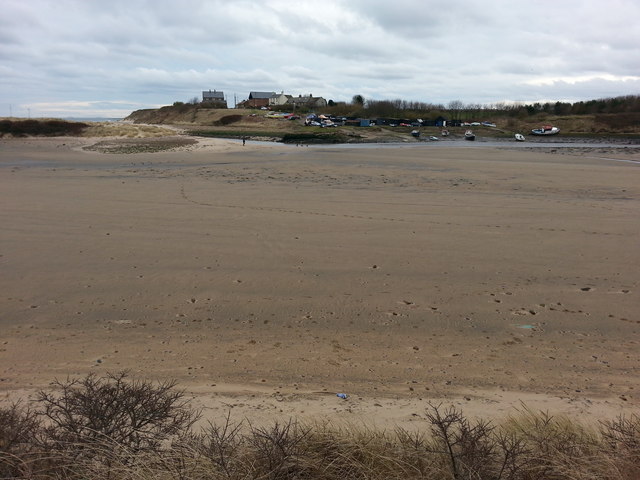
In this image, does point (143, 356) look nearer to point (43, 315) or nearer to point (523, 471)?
point (43, 315)

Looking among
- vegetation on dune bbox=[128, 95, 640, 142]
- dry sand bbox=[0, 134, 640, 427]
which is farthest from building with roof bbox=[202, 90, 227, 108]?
dry sand bbox=[0, 134, 640, 427]

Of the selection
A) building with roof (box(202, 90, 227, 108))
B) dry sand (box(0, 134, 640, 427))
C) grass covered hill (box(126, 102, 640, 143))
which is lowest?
dry sand (box(0, 134, 640, 427))

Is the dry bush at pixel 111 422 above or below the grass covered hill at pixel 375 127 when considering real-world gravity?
below

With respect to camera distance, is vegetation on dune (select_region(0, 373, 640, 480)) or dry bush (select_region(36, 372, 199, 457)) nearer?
vegetation on dune (select_region(0, 373, 640, 480))

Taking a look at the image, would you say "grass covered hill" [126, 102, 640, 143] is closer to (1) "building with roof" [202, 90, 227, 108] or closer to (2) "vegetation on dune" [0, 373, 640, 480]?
(1) "building with roof" [202, 90, 227, 108]

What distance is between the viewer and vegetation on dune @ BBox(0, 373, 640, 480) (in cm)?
265

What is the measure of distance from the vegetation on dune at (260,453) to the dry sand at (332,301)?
0.80 meters

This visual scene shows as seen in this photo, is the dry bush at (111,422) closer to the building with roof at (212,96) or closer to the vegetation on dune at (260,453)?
the vegetation on dune at (260,453)

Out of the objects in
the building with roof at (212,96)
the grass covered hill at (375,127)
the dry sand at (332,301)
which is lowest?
the dry sand at (332,301)

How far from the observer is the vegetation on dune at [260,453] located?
8.71 feet

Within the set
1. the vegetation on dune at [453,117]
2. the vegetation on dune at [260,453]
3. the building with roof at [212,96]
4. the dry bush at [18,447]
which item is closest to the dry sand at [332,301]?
the vegetation on dune at [260,453]

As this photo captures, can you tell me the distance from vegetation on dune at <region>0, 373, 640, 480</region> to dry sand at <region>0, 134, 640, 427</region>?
0.80m

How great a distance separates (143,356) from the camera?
16.6 feet

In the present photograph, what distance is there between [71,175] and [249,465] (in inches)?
775
